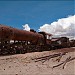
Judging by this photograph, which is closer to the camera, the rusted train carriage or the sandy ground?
the sandy ground

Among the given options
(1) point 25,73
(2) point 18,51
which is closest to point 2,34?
(2) point 18,51

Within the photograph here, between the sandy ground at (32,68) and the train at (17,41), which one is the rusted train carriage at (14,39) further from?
the sandy ground at (32,68)

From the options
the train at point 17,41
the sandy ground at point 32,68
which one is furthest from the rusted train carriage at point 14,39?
the sandy ground at point 32,68

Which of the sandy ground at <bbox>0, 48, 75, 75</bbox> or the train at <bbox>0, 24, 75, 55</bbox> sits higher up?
the train at <bbox>0, 24, 75, 55</bbox>

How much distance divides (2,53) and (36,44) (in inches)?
391

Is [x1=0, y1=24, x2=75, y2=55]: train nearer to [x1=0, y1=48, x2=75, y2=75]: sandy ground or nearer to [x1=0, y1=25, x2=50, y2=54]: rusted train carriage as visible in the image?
[x1=0, y1=25, x2=50, y2=54]: rusted train carriage

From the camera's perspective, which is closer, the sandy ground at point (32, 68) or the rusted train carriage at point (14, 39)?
the sandy ground at point (32, 68)

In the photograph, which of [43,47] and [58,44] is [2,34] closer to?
[43,47]

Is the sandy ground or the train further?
the train

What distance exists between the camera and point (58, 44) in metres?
39.1

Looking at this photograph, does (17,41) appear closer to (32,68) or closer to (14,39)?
(14,39)

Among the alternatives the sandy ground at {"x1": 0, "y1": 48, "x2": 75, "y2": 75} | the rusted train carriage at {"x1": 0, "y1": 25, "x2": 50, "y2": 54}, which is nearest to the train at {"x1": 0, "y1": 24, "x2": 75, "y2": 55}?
the rusted train carriage at {"x1": 0, "y1": 25, "x2": 50, "y2": 54}

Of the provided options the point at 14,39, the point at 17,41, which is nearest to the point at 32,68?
the point at 14,39

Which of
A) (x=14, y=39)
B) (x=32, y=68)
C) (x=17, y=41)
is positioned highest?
(x=14, y=39)
